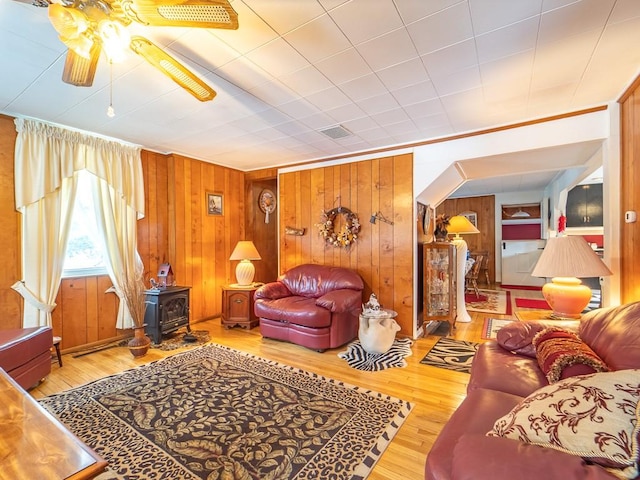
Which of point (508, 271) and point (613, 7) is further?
point (508, 271)

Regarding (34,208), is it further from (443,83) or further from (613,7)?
(613,7)

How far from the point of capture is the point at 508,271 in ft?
25.8

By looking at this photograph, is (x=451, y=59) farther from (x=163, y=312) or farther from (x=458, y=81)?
(x=163, y=312)

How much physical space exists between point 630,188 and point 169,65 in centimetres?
354

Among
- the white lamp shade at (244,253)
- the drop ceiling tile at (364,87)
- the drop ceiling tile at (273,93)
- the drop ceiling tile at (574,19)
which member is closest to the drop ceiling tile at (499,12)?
the drop ceiling tile at (574,19)

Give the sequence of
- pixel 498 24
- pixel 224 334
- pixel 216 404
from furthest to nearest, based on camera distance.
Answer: pixel 224 334, pixel 216 404, pixel 498 24

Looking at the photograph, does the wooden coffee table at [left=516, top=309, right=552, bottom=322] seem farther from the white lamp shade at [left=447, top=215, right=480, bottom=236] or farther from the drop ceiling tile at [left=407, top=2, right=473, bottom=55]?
the drop ceiling tile at [left=407, top=2, right=473, bottom=55]

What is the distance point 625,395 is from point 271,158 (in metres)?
4.46

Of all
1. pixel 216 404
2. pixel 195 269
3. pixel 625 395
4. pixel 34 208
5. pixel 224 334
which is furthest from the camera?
pixel 195 269

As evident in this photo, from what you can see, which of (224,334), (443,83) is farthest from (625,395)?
(224,334)

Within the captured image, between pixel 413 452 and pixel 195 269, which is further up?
pixel 195 269

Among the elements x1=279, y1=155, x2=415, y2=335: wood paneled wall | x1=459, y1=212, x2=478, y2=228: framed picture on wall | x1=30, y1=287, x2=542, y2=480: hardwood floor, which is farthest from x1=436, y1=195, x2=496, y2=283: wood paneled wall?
x1=279, y1=155, x2=415, y2=335: wood paneled wall

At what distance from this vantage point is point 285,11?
165cm

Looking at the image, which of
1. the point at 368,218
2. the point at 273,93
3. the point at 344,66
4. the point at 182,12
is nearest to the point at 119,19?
the point at 182,12
